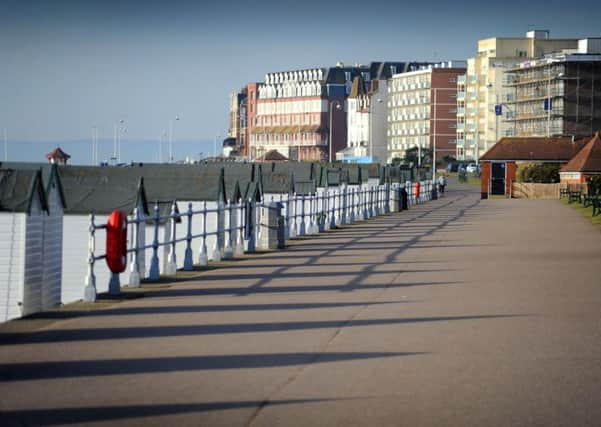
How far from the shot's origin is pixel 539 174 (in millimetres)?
97438

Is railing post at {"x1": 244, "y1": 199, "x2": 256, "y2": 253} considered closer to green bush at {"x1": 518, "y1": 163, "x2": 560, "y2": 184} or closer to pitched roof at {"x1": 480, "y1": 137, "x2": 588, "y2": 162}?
green bush at {"x1": 518, "y1": 163, "x2": 560, "y2": 184}

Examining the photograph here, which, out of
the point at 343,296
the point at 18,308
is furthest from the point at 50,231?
the point at 343,296

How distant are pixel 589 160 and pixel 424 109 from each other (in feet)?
324

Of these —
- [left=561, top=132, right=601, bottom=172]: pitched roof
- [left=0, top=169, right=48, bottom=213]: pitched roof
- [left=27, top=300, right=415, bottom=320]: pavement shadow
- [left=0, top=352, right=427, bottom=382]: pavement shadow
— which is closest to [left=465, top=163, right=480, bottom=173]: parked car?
[left=561, top=132, right=601, bottom=172]: pitched roof

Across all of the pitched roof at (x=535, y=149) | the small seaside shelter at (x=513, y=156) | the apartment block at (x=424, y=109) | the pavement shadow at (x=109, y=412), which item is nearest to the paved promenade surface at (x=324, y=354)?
the pavement shadow at (x=109, y=412)

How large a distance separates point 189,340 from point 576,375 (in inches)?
156

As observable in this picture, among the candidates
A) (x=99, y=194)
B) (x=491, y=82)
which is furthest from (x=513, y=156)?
(x=99, y=194)

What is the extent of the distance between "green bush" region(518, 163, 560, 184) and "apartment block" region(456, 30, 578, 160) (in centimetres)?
6245

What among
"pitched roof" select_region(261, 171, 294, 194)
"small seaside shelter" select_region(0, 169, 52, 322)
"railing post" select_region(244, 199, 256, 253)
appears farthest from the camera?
"pitched roof" select_region(261, 171, 294, 194)

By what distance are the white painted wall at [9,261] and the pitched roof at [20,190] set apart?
Result: 20 cm

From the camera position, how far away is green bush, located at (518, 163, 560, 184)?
9738 cm

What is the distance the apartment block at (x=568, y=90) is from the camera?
5581 inches

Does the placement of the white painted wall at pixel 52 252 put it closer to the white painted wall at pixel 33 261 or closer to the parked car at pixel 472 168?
→ the white painted wall at pixel 33 261

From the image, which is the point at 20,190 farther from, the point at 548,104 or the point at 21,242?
the point at 548,104
